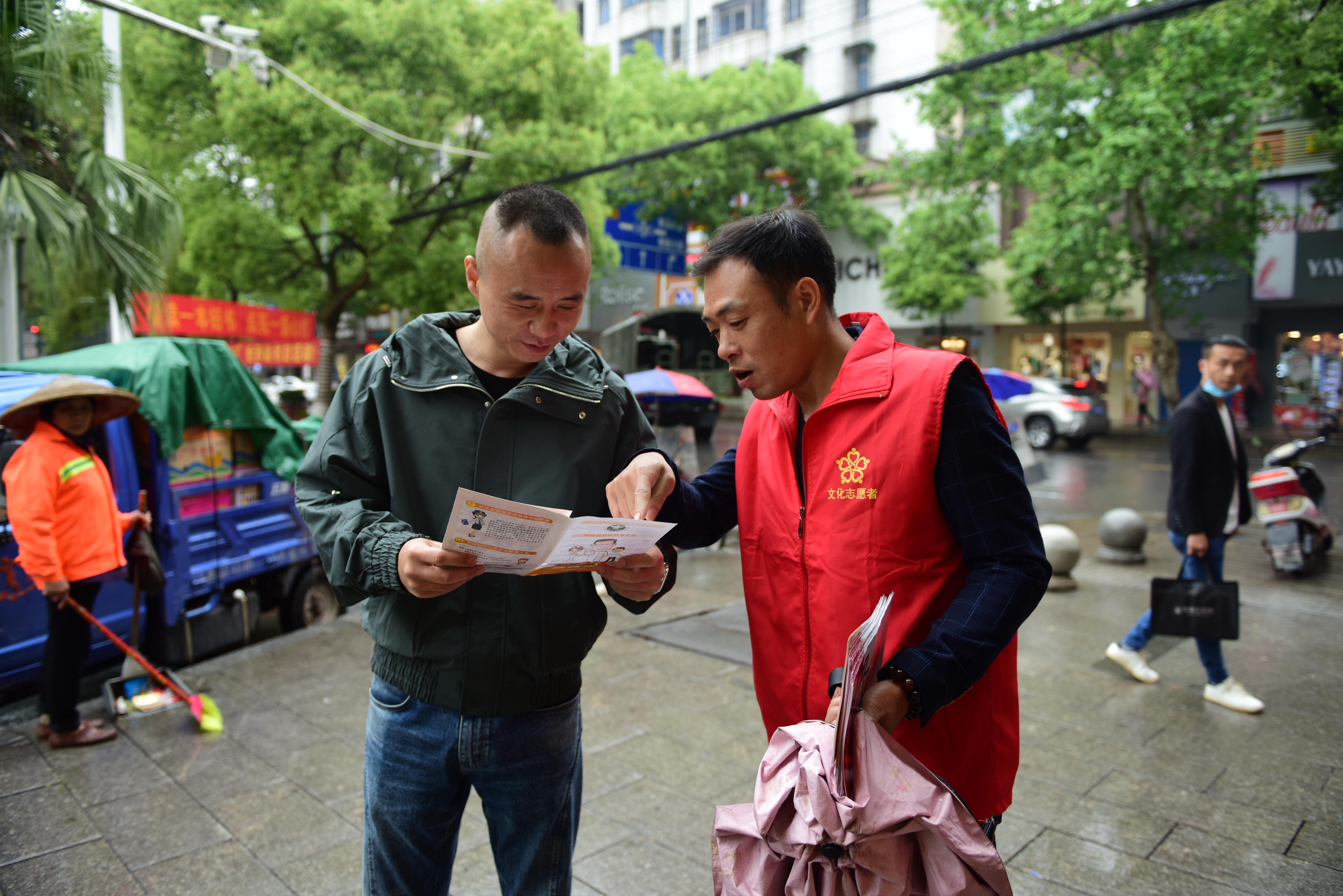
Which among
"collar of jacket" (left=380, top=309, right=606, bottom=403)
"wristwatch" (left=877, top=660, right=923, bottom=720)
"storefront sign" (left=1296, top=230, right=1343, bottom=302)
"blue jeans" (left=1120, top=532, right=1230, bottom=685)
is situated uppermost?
"storefront sign" (left=1296, top=230, right=1343, bottom=302)

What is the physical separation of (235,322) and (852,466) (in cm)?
1603

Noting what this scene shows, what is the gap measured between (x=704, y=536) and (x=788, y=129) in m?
24.7

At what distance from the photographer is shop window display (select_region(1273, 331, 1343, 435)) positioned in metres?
21.2

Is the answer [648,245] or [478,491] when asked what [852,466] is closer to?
[478,491]

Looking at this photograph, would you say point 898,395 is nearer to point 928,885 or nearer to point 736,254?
point 736,254

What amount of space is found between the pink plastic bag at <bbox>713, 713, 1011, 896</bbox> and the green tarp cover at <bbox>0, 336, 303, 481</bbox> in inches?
190

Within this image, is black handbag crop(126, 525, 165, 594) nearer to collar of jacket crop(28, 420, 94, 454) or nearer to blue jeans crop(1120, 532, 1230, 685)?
collar of jacket crop(28, 420, 94, 454)

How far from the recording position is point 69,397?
14.8 feet

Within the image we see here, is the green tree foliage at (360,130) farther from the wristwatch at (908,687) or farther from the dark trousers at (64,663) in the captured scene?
the wristwatch at (908,687)

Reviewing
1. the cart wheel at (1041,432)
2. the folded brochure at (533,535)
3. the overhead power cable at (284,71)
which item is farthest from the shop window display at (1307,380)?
the folded brochure at (533,535)

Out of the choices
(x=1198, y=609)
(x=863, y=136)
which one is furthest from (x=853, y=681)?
(x=863, y=136)

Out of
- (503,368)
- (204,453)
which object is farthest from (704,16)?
(503,368)

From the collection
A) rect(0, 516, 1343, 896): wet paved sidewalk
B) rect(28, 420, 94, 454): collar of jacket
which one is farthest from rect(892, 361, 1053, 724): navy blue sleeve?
rect(28, 420, 94, 454): collar of jacket

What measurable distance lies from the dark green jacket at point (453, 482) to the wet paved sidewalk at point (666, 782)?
5.09ft
